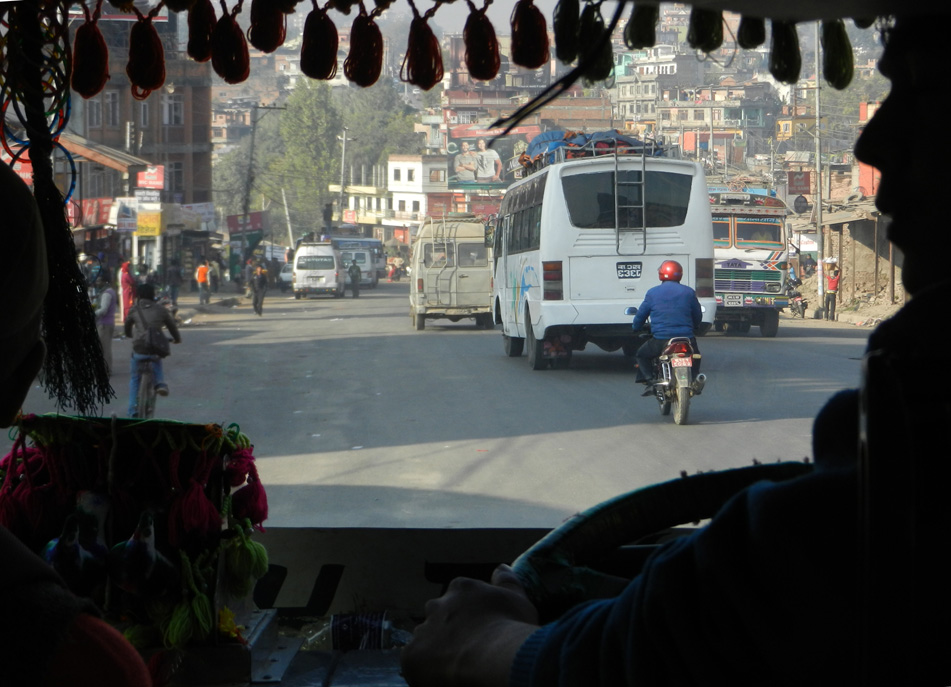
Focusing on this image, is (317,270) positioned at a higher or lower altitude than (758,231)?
lower

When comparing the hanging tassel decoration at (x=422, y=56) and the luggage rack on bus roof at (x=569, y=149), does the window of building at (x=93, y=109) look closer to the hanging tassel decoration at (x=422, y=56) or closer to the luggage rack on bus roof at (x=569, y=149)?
the hanging tassel decoration at (x=422, y=56)

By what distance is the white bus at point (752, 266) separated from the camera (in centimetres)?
1794

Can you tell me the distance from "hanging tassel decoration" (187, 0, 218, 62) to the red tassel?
119 cm

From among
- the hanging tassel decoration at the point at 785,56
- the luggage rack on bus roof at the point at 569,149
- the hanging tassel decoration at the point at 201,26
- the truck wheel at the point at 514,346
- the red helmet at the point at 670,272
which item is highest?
the luggage rack on bus roof at the point at 569,149

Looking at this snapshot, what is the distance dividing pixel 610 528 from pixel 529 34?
4.98 feet

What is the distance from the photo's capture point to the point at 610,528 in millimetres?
1240

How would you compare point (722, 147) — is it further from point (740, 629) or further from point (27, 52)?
point (740, 629)

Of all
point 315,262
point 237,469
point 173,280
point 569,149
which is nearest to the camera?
point 237,469

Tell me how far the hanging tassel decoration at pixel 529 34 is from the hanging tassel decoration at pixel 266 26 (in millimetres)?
601

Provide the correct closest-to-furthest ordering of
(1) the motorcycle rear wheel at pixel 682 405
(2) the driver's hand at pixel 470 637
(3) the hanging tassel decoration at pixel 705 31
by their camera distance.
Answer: (2) the driver's hand at pixel 470 637
(3) the hanging tassel decoration at pixel 705 31
(1) the motorcycle rear wheel at pixel 682 405

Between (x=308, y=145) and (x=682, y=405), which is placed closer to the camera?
(x=308, y=145)

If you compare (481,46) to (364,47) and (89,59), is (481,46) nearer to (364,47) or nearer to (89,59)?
(364,47)

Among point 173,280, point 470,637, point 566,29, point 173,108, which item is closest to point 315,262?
point 173,280

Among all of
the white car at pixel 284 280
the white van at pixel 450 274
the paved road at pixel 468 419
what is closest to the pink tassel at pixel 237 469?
the paved road at pixel 468 419
